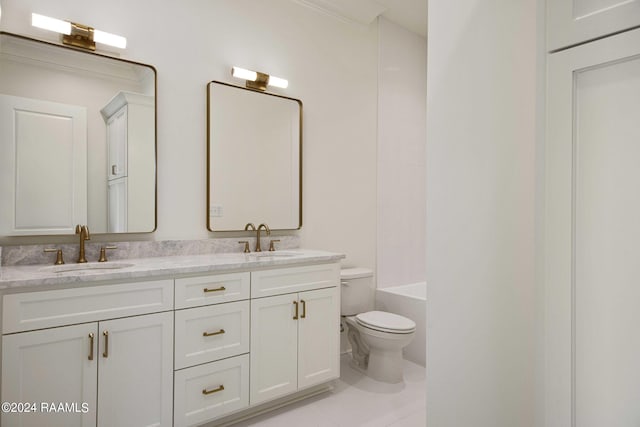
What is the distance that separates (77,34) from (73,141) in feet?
1.84

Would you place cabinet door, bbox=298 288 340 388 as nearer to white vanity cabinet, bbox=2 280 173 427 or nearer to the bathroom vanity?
the bathroom vanity

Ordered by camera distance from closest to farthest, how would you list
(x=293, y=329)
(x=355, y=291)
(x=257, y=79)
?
(x=293, y=329), (x=257, y=79), (x=355, y=291)

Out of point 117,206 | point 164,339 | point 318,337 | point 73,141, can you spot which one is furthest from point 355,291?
point 73,141

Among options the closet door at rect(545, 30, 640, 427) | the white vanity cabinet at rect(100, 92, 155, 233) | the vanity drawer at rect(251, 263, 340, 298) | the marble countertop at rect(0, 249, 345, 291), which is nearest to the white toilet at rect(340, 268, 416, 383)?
the vanity drawer at rect(251, 263, 340, 298)

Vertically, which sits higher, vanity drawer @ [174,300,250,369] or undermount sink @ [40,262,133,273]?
undermount sink @ [40,262,133,273]

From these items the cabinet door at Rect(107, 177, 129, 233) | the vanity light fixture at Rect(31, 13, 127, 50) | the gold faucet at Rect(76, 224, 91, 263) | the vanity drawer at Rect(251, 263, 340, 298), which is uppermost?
the vanity light fixture at Rect(31, 13, 127, 50)

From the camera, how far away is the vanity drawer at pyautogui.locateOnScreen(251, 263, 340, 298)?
1983mm

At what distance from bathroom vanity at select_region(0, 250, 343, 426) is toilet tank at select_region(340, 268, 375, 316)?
0.47 m

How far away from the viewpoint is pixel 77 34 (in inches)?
72.7

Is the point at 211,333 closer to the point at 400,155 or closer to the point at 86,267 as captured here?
the point at 86,267

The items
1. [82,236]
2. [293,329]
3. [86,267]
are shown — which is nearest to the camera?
[86,267]

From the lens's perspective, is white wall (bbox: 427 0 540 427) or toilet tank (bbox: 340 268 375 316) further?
toilet tank (bbox: 340 268 375 316)

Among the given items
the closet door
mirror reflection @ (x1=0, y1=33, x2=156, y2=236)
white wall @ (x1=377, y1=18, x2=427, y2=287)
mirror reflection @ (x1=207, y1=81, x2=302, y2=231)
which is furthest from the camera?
white wall @ (x1=377, y1=18, x2=427, y2=287)

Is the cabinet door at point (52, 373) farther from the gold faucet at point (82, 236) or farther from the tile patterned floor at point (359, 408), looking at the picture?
the tile patterned floor at point (359, 408)
